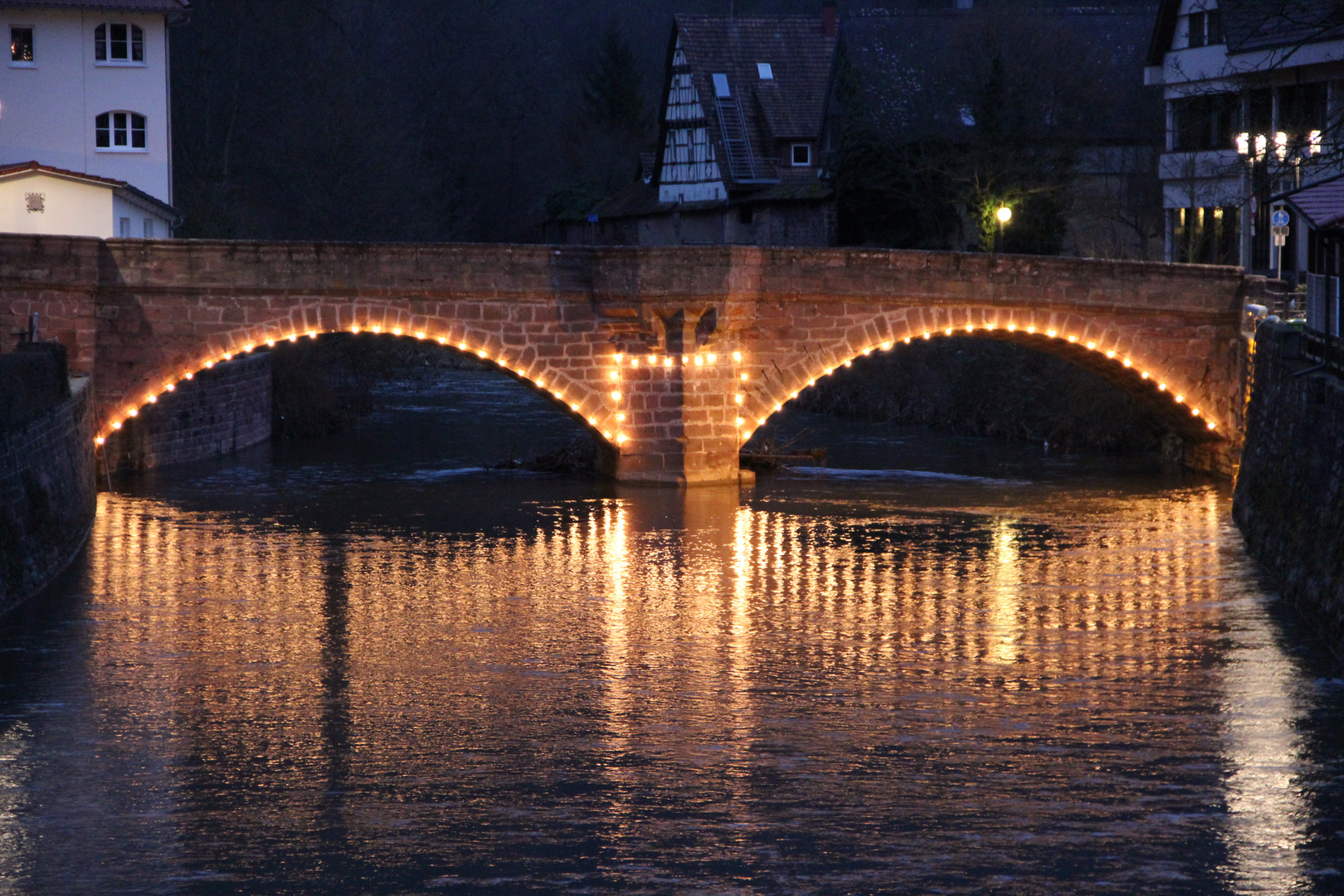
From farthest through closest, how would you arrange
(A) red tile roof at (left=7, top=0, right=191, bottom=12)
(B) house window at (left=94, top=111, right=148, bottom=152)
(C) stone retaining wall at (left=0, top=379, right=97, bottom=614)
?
(B) house window at (left=94, top=111, right=148, bottom=152)
(A) red tile roof at (left=7, top=0, right=191, bottom=12)
(C) stone retaining wall at (left=0, top=379, right=97, bottom=614)

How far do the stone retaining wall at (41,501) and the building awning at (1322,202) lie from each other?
15327 mm

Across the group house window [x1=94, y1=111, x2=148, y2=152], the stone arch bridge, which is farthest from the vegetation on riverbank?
house window [x1=94, y1=111, x2=148, y2=152]

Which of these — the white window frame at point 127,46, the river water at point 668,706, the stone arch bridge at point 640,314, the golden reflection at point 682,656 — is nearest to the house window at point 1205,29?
the stone arch bridge at point 640,314

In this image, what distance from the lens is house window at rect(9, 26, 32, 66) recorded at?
40.7 meters

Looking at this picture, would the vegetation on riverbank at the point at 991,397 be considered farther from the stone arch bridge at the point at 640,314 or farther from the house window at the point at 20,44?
the house window at the point at 20,44

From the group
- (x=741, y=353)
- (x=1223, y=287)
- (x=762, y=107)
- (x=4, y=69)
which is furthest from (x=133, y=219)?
(x=762, y=107)

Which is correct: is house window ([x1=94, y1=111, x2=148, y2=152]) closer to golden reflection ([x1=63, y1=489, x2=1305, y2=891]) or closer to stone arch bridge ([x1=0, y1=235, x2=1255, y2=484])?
stone arch bridge ([x1=0, y1=235, x2=1255, y2=484])

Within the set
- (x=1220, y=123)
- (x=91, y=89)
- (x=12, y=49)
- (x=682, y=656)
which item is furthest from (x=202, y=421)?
(x=1220, y=123)

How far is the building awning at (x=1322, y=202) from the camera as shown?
2170cm

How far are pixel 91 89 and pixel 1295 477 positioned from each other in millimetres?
29544

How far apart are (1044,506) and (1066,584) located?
6801 mm

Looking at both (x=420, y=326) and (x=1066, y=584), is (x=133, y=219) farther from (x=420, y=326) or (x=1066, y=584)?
(x=1066, y=584)

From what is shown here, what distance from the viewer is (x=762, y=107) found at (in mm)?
56969

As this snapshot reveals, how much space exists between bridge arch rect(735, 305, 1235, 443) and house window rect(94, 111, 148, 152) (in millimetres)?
18671
